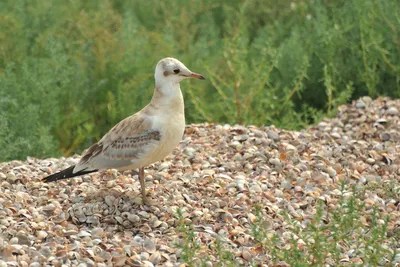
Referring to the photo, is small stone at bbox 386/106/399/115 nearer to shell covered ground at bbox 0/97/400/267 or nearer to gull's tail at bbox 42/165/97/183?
shell covered ground at bbox 0/97/400/267

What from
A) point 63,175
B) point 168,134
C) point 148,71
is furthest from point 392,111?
point 63,175

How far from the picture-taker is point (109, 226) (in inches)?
189

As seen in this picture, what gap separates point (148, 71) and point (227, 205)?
8.44 feet

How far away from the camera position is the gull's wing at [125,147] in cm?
486

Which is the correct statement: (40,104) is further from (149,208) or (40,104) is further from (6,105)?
(149,208)

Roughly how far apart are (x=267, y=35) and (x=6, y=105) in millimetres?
A: 2792

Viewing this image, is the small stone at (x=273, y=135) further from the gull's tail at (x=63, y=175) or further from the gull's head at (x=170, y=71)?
the gull's tail at (x=63, y=175)

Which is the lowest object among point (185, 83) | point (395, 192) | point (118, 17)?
point (395, 192)

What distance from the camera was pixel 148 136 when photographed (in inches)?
192

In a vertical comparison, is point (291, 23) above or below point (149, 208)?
above

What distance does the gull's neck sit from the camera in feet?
16.2

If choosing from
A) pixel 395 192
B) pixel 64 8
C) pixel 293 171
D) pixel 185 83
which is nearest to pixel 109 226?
pixel 293 171

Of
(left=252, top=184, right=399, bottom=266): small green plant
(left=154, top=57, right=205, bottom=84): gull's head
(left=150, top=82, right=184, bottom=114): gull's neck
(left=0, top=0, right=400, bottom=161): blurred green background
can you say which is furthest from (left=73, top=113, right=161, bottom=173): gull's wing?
(left=0, top=0, right=400, bottom=161): blurred green background

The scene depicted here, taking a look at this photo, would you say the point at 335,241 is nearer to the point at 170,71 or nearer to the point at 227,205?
the point at 227,205
